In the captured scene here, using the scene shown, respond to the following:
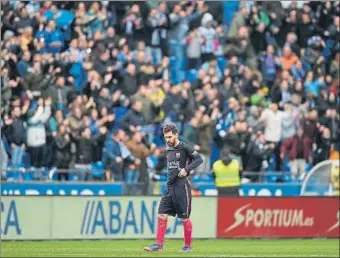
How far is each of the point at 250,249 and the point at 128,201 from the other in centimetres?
427

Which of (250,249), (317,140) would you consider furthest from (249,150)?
(250,249)

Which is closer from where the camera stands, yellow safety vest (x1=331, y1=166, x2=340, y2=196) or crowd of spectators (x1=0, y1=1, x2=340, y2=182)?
crowd of spectators (x1=0, y1=1, x2=340, y2=182)

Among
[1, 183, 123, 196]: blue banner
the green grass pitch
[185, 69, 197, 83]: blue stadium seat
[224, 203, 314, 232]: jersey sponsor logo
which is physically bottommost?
the green grass pitch

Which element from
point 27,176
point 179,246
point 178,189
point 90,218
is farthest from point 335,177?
point 178,189

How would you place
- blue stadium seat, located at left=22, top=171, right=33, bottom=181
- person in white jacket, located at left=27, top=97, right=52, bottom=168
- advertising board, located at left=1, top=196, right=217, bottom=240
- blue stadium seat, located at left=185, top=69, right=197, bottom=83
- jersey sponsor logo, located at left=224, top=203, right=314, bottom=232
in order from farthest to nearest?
blue stadium seat, located at left=185, top=69, right=197, bottom=83
person in white jacket, located at left=27, top=97, right=52, bottom=168
blue stadium seat, located at left=22, top=171, right=33, bottom=181
jersey sponsor logo, located at left=224, top=203, right=314, bottom=232
advertising board, located at left=1, top=196, right=217, bottom=240

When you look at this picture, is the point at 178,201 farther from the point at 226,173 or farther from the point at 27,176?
the point at 27,176

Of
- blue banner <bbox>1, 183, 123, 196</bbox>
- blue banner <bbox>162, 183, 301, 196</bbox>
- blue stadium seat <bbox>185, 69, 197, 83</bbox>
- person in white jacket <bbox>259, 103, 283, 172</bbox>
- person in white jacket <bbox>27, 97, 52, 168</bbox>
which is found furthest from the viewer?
blue stadium seat <bbox>185, 69, 197, 83</bbox>

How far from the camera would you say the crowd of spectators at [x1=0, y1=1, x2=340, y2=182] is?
78.2ft

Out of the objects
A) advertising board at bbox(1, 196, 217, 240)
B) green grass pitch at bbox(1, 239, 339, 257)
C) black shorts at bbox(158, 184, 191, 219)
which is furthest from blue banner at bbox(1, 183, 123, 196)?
black shorts at bbox(158, 184, 191, 219)

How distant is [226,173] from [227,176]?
73 millimetres

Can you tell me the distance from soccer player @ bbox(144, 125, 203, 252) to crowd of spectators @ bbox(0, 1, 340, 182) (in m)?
8.48

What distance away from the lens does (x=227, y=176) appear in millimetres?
21750

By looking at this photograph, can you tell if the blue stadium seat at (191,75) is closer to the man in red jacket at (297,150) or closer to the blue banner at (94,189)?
the man in red jacket at (297,150)

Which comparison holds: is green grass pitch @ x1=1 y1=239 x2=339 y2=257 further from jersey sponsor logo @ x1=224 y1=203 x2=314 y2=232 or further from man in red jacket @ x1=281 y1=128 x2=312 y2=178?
man in red jacket @ x1=281 y1=128 x2=312 y2=178
